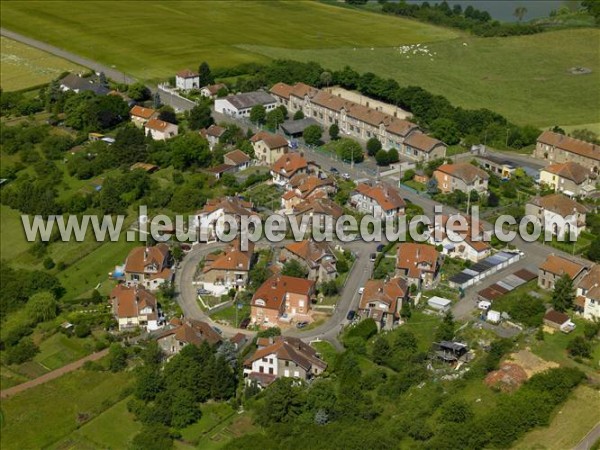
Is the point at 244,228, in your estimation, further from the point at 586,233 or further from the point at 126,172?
the point at 586,233

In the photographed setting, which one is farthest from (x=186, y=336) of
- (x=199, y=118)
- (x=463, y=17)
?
(x=463, y=17)

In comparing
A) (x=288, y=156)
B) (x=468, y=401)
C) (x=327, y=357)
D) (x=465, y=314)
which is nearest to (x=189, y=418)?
(x=327, y=357)

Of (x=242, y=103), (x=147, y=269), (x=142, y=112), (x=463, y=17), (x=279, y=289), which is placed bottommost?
(x=147, y=269)

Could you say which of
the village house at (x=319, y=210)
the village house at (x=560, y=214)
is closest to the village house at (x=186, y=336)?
the village house at (x=319, y=210)

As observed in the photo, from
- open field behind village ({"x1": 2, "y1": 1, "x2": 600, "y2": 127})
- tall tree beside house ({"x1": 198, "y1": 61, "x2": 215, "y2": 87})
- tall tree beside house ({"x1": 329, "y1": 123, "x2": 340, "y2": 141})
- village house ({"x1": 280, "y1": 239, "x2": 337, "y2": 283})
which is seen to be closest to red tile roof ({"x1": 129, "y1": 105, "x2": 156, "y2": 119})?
tall tree beside house ({"x1": 198, "y1": 61, "x2": 215, "y2": 87})

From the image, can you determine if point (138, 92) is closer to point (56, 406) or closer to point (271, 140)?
point (271, 140)

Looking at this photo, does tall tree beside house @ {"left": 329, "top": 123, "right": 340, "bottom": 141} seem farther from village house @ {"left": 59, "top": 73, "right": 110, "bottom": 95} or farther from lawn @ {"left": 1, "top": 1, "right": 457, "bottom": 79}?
lawn @ {"left": 1, "top": 1, "right": 457, "bottom": 79}
